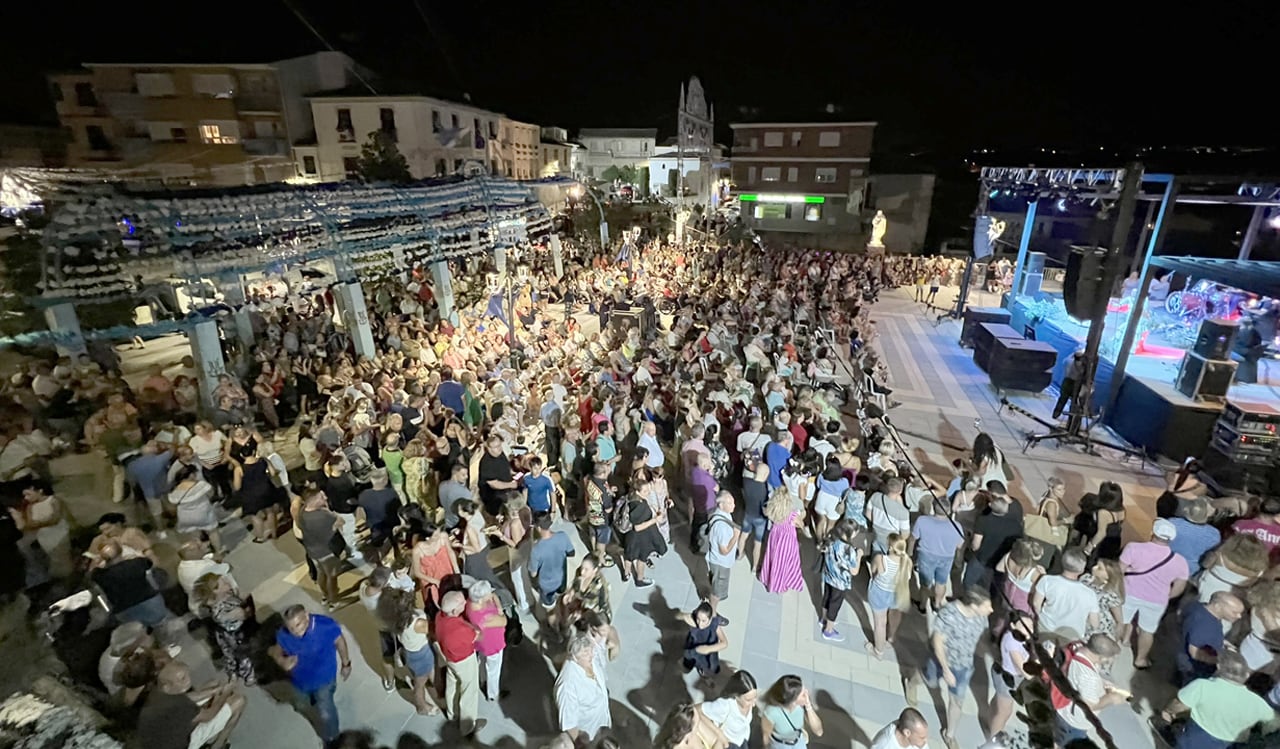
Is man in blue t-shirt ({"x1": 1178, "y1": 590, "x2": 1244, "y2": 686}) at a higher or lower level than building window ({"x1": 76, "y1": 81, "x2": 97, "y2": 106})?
lower

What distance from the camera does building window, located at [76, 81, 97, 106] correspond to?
2606 cm

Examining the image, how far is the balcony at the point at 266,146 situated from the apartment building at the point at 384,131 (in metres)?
0.56

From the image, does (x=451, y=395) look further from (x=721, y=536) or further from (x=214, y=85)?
(x=214, y=85)

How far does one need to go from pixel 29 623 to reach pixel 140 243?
557cm

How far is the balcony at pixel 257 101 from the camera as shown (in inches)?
1087

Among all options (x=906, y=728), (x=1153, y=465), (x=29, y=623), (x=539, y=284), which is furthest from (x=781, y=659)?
(x=539, y=284)

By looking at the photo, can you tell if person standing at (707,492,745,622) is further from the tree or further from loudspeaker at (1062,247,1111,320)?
the tree

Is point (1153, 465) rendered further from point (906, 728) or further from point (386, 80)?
point (386, 80)

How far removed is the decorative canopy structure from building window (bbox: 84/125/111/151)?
2397cm

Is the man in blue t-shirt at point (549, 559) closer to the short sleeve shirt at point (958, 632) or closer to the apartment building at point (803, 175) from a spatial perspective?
the short sleeve shirt at point (958, 632)

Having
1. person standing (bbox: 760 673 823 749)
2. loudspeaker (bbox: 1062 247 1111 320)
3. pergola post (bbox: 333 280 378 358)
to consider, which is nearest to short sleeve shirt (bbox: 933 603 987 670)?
person standing (bbox: 760 673 823 749)

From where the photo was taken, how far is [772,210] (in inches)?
1464

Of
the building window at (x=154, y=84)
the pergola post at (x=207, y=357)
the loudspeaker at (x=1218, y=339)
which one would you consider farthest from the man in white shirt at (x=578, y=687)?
the building window at (x=154, y=84)

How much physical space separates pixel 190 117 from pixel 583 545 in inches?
1304
